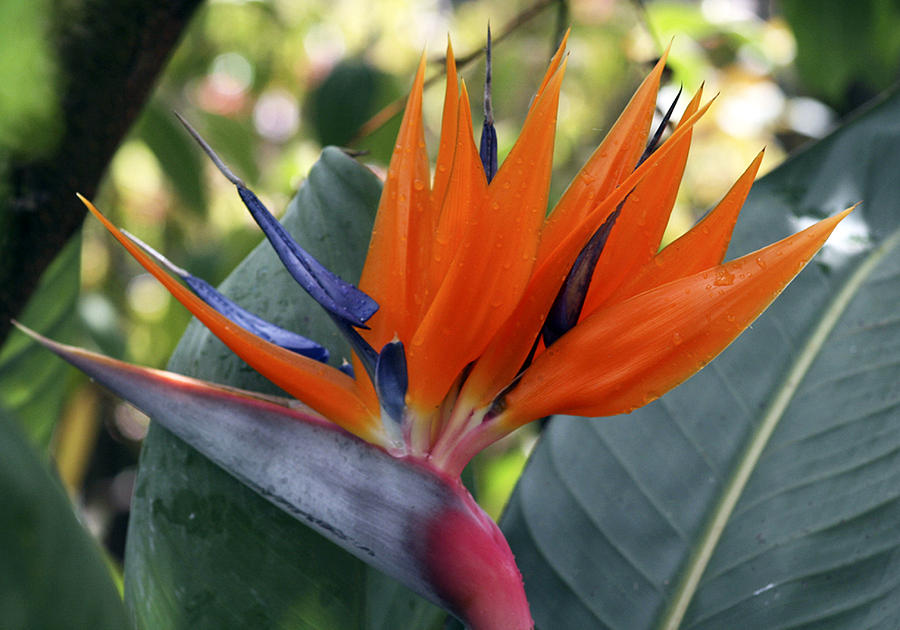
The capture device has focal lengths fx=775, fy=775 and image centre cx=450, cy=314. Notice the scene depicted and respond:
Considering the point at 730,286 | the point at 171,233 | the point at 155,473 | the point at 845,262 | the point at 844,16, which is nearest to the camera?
the point at 730,286

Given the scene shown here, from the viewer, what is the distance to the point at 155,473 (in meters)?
0.46

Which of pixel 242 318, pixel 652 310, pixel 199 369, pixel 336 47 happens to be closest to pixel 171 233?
pixel 336 47

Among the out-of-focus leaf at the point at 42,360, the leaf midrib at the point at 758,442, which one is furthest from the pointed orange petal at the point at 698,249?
the out-of-focus leaf at the point at 42,360

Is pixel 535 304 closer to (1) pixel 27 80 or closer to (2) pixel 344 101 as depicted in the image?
(1) pixel 27 80

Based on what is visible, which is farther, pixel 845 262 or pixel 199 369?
pixel 845 262

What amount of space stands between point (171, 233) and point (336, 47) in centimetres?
54

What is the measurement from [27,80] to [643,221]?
1.06 ft

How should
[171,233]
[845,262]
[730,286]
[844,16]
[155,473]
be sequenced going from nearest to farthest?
[730,286] < [155,473] < [845,262] < [844,16] < [171,233]

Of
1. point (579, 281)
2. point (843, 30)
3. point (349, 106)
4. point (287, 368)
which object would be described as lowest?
point (287, 368)

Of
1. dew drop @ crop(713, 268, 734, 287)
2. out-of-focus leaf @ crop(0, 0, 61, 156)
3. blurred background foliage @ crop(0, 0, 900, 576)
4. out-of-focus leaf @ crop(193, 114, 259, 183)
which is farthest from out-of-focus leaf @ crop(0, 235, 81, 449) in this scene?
out-of-focus leaf @ crop(193, 114, 259, 183)

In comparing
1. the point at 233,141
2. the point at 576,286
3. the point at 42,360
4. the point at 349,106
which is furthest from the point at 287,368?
the point at 233,141

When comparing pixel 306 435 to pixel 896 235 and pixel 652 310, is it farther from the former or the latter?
pixel 896 235

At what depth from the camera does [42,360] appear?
623mm

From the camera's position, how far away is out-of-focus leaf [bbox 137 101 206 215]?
3.73 ft
